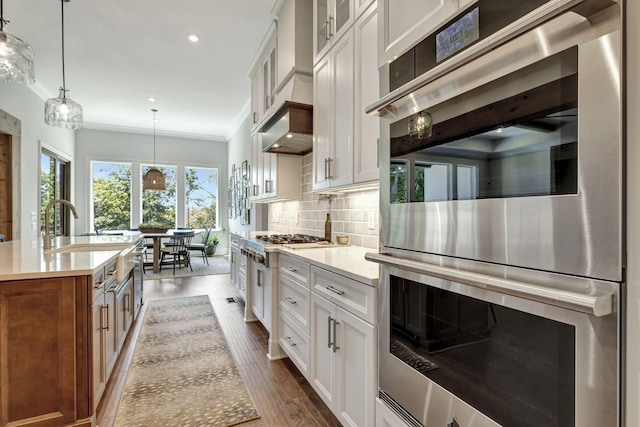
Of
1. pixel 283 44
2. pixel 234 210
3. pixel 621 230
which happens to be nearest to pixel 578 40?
pixel 621 230

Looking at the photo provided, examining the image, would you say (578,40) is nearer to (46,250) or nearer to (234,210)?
(46,250)

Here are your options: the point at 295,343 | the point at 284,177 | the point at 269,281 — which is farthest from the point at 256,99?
the point at 295,343

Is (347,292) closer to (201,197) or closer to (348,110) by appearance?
(348,110)

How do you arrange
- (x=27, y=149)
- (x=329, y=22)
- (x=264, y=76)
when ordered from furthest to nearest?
(x=27, y=149)
(x=264, y=76)
(x=329, y=22)

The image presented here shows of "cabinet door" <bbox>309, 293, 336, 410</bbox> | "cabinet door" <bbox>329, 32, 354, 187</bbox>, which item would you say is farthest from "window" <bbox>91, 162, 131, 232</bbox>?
"cabinet door" <bbox>309, 293, 336, 410</bbox>

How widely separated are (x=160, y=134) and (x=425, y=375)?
27.2ft

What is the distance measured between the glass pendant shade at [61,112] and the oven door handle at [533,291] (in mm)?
3927

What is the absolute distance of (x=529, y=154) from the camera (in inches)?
27.9

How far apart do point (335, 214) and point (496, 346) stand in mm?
2160

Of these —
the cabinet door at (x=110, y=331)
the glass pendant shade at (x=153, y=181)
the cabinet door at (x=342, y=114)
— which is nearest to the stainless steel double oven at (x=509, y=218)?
the cabinet door at (x=342, y=114)

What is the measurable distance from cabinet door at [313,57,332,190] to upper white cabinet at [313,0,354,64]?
5.3 inches

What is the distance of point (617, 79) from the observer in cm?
56

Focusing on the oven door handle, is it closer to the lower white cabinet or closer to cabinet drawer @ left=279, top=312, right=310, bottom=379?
the lower white cabinet

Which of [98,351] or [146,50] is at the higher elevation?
[146,50]
